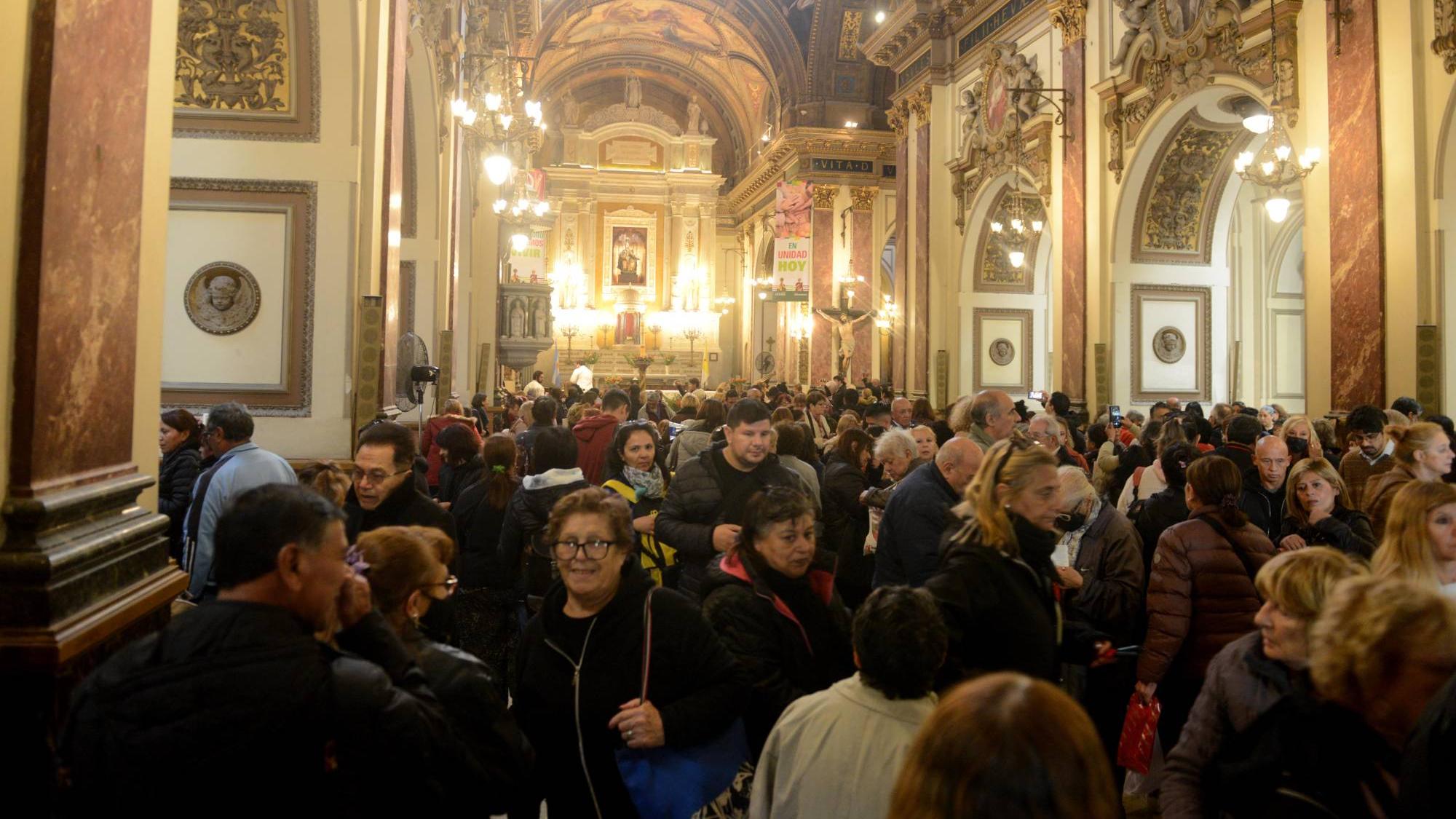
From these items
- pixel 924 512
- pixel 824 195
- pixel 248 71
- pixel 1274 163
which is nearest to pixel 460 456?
pixel 924 512

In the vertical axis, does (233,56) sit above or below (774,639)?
above

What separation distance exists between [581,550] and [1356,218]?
371 inches

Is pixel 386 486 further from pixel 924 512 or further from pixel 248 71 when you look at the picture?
pixel 248 71

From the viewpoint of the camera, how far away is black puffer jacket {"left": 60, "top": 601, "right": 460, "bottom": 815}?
1.68 metres

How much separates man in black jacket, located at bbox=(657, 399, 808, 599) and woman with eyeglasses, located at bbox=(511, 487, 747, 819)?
4.89 ft

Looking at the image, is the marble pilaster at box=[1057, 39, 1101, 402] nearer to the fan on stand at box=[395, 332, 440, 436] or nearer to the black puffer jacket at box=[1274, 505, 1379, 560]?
the fan on stand at box=[395, 332, 440, 436]

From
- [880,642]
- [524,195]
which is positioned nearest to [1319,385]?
[880,642]

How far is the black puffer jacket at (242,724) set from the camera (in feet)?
5.51

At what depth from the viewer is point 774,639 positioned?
3.07 metres

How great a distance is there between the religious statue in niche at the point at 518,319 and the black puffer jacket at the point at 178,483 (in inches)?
540

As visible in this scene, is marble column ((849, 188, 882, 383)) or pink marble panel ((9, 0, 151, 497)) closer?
pink marble panel ((9, 0, 151, 497))

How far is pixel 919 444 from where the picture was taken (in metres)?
6.66

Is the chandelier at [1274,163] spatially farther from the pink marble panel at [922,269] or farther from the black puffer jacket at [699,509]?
the pink marble panel at [922,269]

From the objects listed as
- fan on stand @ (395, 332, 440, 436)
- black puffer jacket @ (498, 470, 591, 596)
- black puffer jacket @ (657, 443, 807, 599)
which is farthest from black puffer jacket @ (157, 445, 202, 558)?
fan on stand @ (395, 332, 440, 436)
